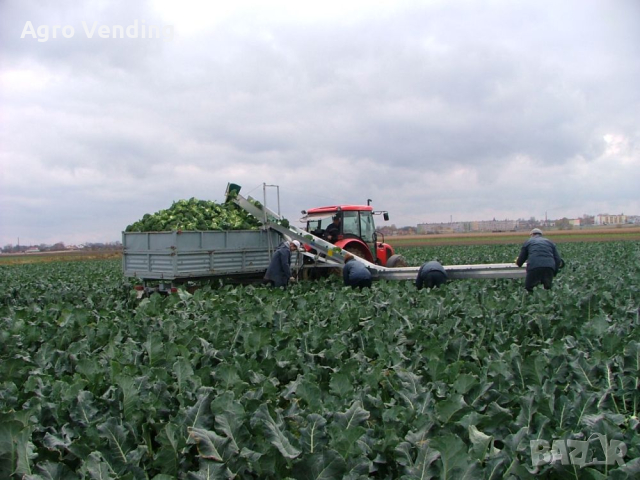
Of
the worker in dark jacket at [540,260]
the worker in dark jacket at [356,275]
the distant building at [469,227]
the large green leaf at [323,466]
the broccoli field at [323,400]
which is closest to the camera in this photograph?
the large green leaf at [323,466]

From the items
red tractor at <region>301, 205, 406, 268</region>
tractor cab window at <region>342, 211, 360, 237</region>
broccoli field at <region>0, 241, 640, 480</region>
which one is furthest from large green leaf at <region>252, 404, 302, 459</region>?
tractor cab window at <region>342, 211, 360, 237</region>

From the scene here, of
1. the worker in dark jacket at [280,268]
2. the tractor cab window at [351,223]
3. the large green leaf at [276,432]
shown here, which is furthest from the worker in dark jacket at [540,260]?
the large green leaf at [276,432]

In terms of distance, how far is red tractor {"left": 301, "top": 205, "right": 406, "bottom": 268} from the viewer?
14.7 metres

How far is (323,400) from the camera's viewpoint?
154 inches

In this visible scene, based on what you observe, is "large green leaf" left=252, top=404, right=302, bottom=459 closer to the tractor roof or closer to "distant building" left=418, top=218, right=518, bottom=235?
the tractor roof

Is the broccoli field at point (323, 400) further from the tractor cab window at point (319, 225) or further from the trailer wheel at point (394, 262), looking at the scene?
the trailer wheel at point (394, 262)

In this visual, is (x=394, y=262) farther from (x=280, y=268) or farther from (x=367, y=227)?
(x=280, y=268)

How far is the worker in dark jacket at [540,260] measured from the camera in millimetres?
10055

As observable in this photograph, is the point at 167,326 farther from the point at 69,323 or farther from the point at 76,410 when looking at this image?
the point at 76,410

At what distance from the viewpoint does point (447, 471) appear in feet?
8.61

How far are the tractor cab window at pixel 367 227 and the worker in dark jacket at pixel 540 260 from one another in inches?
216

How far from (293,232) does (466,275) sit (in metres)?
4.23

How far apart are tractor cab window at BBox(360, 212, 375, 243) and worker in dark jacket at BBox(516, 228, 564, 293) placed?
18.0 feet

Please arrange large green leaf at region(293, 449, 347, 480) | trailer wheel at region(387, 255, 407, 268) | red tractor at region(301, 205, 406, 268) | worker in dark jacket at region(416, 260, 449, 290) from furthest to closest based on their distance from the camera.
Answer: trailer wheel at region(387, 255, 407, 268) < red tractor at region(301, 205, 406, 268) < worker in dark jacket at region(416, 260, 449, 290) < large green leaf at region(293, 449, 347, 480)
